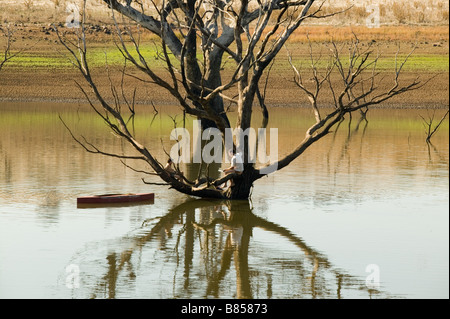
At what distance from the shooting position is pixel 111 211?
16672mm

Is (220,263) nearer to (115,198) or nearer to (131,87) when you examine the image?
(115,198)

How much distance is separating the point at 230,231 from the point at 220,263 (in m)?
2.22

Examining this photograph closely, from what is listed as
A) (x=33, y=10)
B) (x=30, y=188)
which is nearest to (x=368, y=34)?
(x=33, y=10)

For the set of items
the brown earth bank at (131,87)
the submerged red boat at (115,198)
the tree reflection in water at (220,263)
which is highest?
the brown earth bank at (131,87)

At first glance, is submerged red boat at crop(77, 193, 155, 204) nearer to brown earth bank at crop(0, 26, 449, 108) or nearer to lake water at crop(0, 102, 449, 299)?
lake water at crop(0, 102, 449, 299)

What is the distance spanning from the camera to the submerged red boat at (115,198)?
1691 centimetres

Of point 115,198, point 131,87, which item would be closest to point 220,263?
point 115,198

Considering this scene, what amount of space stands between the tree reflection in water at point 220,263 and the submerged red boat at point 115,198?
94 centimetres

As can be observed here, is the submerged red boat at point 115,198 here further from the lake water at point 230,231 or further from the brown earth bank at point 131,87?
the brown earth bank at point 131,87

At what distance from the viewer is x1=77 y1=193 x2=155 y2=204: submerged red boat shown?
16906mm

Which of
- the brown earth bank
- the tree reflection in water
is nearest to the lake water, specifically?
the tree reflection in water

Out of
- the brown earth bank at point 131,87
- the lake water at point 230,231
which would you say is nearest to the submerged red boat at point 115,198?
the lake water at point 230,231

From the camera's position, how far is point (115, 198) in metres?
17.2

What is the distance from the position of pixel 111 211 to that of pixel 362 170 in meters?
7.47
